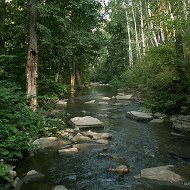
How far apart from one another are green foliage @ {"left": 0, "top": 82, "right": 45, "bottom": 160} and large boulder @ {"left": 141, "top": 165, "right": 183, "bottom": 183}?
281cm

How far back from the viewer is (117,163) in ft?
25.5

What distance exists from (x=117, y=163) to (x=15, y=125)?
2.71 meters

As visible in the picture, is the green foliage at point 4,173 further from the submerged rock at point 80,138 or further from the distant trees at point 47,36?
the distant trees at point 47,36

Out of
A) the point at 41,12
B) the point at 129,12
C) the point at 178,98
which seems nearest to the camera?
the point at 41,12

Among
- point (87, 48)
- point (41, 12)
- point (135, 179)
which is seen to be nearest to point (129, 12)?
point (87, 48)

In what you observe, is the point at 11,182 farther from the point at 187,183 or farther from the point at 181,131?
the point at 181,131

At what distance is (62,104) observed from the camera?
1920 cm

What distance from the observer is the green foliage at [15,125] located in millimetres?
7207

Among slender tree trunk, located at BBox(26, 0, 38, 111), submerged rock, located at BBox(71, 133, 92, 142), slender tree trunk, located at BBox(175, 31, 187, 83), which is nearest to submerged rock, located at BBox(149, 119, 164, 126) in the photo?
slender tree trunk, located at BBox(175, 31, 187, 83)

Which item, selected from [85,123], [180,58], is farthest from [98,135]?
[180,58]

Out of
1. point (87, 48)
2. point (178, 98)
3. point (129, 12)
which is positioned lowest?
point (178, 98)

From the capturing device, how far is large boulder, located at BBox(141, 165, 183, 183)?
21.5 ft

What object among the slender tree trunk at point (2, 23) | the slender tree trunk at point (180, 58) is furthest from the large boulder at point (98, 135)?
the slender tree trunk at point (2, 23)

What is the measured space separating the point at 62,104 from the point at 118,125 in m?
7.23
